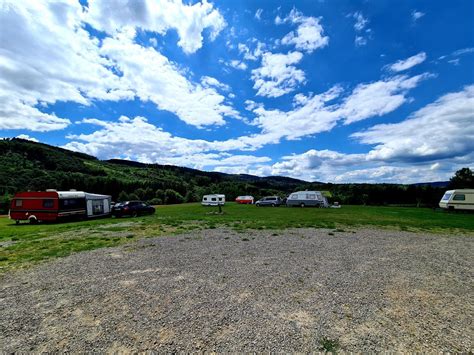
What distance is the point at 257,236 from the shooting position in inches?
503

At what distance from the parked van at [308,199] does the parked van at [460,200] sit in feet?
47.0

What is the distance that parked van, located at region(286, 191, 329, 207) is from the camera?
3682cm

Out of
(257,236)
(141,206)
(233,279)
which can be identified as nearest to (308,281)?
(233,279)

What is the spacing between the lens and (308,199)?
37469 mm

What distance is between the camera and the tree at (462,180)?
4167 cm

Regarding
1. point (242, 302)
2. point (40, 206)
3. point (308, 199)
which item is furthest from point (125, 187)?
point (242, 302)

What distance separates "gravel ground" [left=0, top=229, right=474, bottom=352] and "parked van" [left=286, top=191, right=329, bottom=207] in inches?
1098

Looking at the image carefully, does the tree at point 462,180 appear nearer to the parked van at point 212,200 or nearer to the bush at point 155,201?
the parked van at point 212,200

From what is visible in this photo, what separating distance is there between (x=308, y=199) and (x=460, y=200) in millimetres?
17382

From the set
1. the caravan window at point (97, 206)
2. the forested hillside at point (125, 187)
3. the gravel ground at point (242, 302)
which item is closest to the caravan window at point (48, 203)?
the caravan window at point (97, 206)

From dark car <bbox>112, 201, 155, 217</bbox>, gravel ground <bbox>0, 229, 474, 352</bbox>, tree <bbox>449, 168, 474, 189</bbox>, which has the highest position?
tree <bbox>449, 168, 474, 189</bbox>

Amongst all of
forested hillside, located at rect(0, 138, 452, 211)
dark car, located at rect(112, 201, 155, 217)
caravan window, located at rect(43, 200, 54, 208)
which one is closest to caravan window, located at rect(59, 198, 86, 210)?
caravan window, located at rect(43, 200, 54, 208)

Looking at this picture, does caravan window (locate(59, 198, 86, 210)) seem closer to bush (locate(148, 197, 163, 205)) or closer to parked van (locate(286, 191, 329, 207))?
parked van (locate(286, 191, 329, 207))

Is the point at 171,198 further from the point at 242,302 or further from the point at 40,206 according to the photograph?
the point at 242,302
